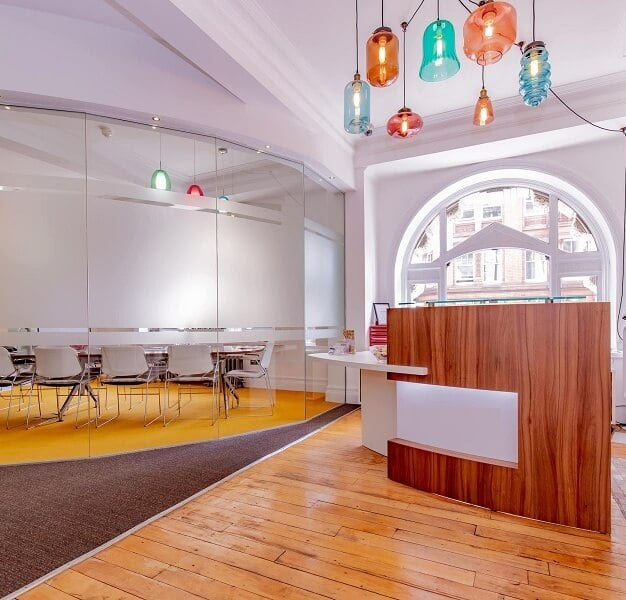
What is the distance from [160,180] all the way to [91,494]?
9.16ft

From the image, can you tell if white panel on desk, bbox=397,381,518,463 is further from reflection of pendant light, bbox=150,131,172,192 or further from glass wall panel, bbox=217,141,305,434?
reflection of pendant light, bbox=150,131,172,192

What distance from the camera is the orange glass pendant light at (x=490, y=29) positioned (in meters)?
2.09

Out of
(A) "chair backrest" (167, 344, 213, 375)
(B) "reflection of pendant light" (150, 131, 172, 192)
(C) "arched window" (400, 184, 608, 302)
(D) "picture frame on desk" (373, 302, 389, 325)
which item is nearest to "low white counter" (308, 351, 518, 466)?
(A) "chair backrest" (167, 344, 213, 375)

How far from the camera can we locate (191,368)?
4.23 m

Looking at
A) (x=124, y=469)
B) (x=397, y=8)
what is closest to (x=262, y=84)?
(x=397, y=8)

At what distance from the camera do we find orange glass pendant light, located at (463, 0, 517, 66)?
2.09 m

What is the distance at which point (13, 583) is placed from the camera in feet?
6.02

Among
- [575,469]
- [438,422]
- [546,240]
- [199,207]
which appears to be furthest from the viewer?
[546,240]

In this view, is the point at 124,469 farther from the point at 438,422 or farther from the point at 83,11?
the point at 83,11

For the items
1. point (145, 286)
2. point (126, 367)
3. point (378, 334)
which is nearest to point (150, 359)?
point (126, 367)

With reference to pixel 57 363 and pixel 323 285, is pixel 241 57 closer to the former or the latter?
pixel 323 285

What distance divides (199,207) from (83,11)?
5.82ft

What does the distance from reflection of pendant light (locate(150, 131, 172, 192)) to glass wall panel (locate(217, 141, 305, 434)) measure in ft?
1.69

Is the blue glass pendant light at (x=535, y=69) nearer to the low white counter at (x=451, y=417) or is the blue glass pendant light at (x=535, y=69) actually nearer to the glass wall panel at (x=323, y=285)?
the low white counter at (x=451, y=417)
